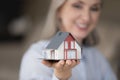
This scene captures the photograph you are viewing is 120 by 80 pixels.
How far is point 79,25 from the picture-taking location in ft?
5.09

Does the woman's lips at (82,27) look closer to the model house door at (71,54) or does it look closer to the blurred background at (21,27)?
the model house door at (71,54)

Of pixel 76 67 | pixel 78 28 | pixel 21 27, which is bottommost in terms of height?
pixel 76 67

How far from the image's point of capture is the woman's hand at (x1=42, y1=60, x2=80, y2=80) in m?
1.12

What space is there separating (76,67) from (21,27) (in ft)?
7.12

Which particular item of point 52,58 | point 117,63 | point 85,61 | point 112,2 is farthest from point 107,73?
point 112,2

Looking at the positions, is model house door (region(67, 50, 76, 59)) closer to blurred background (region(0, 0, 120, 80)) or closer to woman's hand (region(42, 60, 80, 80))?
woman's hand (region(42, 60, 80, 80))

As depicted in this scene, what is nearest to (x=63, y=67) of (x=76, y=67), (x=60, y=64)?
(x=60, y=64)

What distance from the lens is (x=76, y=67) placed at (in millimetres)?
1504

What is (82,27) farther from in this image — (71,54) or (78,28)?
(71,54)

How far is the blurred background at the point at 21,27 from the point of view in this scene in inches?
112

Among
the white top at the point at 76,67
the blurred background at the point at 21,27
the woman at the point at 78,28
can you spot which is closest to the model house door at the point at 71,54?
the white top at the point at 76,67

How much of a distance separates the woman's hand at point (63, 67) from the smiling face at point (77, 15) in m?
0.39

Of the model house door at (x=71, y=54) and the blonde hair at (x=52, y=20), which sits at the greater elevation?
the blonde hair at (x=52, y=20)

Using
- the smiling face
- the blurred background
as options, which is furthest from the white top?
the blurred background
